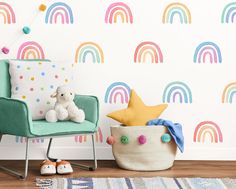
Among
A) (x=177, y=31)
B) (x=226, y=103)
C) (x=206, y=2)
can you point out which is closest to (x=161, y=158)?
(x=226, y=103)

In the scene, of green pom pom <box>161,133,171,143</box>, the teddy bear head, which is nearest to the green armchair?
the teddy bear head

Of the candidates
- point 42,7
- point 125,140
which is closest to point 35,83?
point 42,7

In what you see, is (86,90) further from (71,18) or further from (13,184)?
(13,184)

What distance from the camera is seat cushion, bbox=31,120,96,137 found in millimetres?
3195

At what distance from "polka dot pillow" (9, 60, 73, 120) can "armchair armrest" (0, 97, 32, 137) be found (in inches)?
9.5

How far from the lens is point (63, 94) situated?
346cm

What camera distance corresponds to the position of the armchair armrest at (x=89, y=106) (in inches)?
138

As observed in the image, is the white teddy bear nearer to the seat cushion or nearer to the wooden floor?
the seat cushion

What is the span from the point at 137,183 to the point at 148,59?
110 centimetres

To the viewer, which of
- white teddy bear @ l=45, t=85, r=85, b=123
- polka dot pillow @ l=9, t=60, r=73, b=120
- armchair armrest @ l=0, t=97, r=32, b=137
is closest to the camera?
armchair armrest @ l=0, t=97, r=32, b=137

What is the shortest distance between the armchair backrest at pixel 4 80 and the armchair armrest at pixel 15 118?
0.24m

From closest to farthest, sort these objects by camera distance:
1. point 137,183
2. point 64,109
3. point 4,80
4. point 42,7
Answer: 1. point 137,183
2. point 64,109
3. point 4,80
4. point 42,7

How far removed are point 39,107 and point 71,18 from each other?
74 centimetres

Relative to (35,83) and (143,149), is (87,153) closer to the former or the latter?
(143,149)
